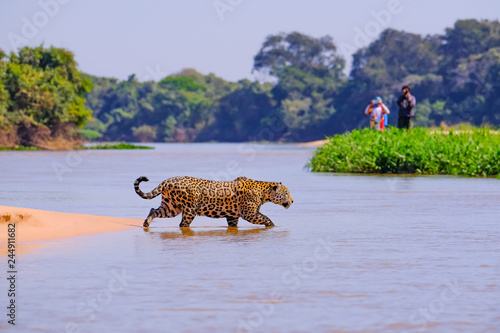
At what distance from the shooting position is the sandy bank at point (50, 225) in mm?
11391

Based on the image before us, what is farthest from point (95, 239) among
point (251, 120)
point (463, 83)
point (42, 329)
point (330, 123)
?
point (251, 120)

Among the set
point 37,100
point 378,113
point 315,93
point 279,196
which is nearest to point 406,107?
point 378,113

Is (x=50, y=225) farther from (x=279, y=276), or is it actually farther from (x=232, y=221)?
(x=279, y=276)

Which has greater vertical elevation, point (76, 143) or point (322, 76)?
point (322, 76)

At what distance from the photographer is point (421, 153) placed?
91.4ft

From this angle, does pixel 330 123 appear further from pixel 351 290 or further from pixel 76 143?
pixel 351 290

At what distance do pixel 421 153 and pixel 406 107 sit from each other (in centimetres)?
179

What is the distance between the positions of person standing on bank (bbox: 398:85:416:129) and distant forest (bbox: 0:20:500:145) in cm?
3870

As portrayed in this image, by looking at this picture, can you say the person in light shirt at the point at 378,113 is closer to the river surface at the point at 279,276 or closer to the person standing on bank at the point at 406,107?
the person standing on bank at the point at 406,107

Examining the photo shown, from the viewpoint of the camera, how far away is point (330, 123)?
332 ft

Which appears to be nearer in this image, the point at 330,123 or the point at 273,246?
the point at 273,246

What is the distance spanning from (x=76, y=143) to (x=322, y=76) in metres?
49.1

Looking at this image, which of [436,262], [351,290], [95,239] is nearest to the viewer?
[351,290]

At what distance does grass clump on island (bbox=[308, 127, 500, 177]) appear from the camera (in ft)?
88.2
